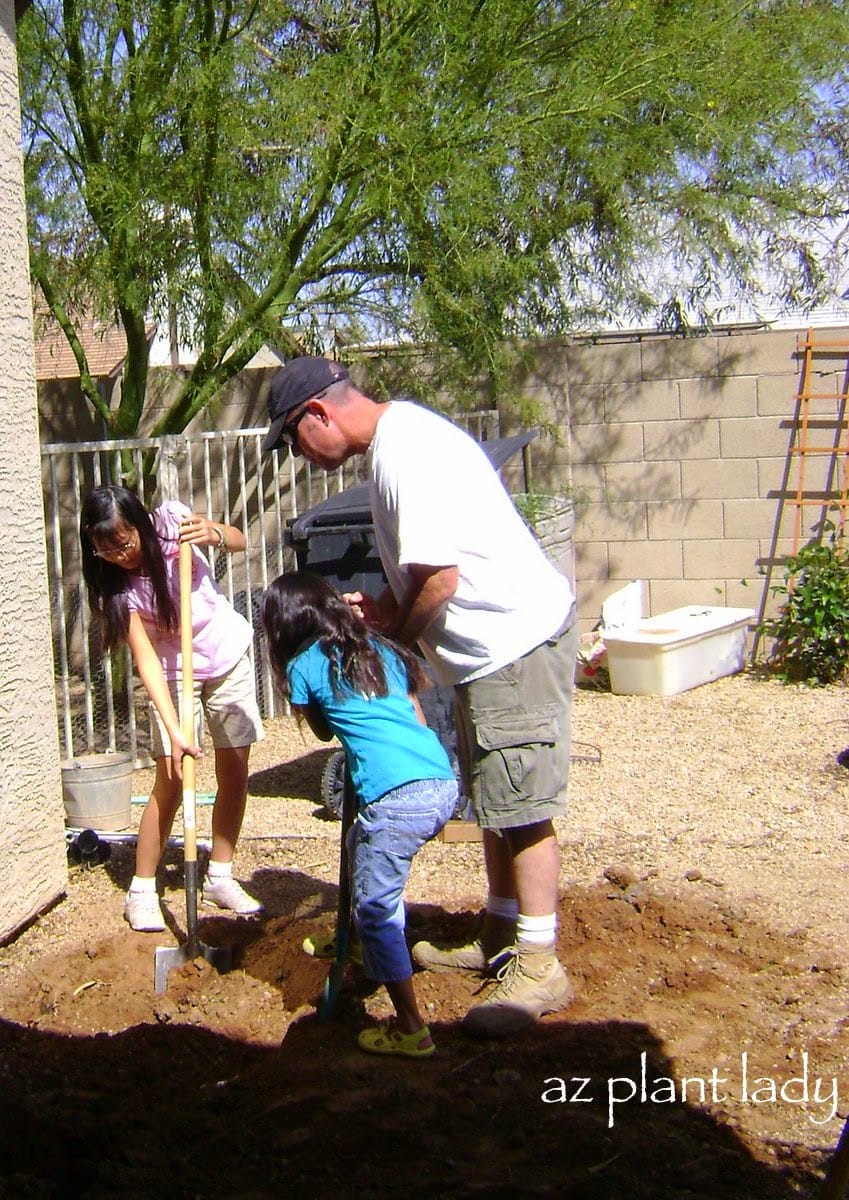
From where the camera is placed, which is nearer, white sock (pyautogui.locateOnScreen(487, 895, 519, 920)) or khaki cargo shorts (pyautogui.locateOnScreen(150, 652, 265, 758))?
white sock (pyautogui.locateOnScreen(487, 895, 519, 920))

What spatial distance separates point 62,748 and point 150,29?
402cm

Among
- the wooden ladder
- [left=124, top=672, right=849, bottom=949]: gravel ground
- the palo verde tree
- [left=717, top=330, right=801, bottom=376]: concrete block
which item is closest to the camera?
[left=124, top=672, right=849, bottom=949]: gravel ground

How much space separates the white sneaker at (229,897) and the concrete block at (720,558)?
511cm

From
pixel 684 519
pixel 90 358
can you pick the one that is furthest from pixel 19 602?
pixel 90 358

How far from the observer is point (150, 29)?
689 centimetres

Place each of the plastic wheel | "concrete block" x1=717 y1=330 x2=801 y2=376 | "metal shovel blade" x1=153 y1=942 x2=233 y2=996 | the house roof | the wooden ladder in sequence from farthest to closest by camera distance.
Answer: the house roof, "concrete block" x1=717 y1=330 x2=801 y2=376, the wooden ladder, the plastic wheel, "metal shovel blade" x1=153 y1=942 x2=233 y2=996

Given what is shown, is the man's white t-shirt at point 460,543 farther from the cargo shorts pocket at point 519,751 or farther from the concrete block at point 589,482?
the concrete block at point 589,482

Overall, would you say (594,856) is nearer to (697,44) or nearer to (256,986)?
(256,986)

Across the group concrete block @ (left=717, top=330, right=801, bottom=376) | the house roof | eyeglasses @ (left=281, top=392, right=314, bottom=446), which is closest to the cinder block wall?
concrete block @ (left=717, top=330, right=801, bottom=376)

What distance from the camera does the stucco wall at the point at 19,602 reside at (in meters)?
4.39

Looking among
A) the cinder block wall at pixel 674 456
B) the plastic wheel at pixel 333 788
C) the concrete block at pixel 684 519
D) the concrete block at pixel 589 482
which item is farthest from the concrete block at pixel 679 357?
the plastic wheel at pixel 333 788

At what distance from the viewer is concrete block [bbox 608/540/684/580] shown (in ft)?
29.4

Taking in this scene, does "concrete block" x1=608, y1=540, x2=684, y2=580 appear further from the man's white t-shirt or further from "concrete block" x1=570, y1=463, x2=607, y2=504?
the man's white t-shirt

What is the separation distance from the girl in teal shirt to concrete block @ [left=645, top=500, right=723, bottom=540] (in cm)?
578
